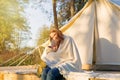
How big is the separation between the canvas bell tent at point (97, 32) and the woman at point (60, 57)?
2.03m

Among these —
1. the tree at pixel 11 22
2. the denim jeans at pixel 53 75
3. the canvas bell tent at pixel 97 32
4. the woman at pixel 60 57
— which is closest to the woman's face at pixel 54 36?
the woman at pixel 60 57

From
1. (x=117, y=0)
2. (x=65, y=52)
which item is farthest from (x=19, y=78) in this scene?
(x=117, y=0)

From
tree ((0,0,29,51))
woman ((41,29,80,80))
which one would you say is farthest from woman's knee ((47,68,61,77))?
tree ((0,0,29,51))

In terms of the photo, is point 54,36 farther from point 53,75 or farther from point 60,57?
point 53,75

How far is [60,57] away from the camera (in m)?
6.24

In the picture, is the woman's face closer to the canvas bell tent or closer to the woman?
the woman

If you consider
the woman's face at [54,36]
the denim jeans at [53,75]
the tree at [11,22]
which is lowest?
the tree at [11,22]

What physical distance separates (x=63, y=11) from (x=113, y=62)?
11700 millimetres

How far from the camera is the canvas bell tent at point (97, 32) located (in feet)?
27.6

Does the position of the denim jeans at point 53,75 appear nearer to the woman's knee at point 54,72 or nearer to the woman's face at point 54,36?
the woman's knee at point 54,72

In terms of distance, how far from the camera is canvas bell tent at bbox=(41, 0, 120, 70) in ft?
27.6

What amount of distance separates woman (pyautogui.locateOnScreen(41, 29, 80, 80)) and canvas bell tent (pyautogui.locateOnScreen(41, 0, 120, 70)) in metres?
2.03

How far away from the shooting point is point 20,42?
2470 centimetres

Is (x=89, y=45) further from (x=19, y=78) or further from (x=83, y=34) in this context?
(x=19, y=78)
